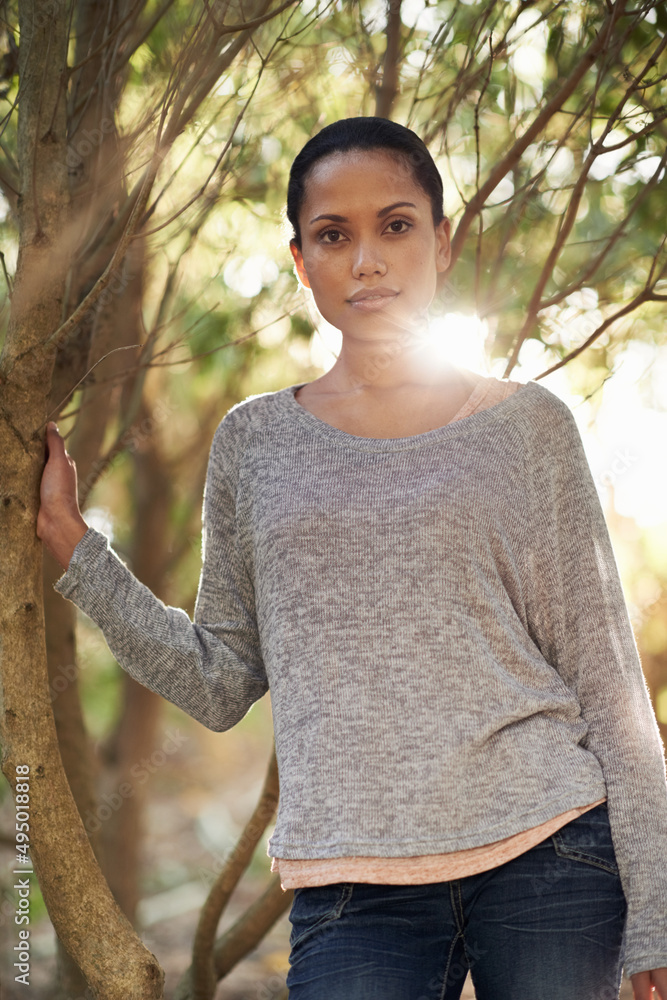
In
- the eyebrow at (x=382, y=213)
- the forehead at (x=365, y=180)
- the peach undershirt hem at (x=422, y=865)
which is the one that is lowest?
the peach undershirt hem at (x=422, y=865)

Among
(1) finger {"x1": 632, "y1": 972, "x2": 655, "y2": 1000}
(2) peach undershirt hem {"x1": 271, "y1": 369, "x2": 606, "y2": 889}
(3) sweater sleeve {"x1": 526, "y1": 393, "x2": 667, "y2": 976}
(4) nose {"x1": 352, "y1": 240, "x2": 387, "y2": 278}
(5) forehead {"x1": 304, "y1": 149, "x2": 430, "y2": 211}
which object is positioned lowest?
(1) finger {"x1": 632, "y1": 972, "x2": 655, "y2": 1000}

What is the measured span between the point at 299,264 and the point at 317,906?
1.10m

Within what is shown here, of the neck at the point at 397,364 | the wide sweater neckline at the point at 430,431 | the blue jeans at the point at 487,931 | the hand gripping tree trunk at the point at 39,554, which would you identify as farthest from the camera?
the neck at the point at 397,364

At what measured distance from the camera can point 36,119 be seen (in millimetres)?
1566

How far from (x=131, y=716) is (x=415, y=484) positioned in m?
2.80

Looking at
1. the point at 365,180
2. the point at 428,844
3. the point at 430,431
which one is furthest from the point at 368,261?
the point at 428,844

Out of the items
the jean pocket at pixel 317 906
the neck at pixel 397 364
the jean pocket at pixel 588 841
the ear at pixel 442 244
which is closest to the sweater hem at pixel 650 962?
the jean pocket at pixel 588 841

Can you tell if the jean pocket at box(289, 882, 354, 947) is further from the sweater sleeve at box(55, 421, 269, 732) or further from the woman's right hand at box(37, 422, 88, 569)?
the woman's right hand at box(37, 422, 88, 569)

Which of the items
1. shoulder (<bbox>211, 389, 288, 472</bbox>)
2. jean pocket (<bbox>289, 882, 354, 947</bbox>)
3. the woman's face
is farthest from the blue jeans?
the woman's face

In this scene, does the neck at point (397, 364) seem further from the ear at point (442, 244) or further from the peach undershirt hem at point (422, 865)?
the peach undershirt hem at point (422, 865)

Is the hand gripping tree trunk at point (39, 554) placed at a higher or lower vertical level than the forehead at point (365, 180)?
lower

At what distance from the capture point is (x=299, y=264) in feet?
6.03

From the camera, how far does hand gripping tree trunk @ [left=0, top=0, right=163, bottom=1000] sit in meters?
1.47

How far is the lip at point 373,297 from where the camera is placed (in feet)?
5.50
